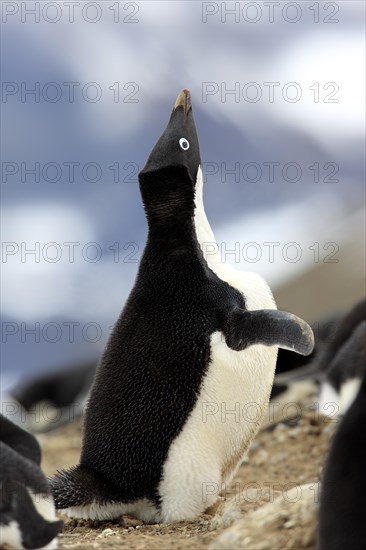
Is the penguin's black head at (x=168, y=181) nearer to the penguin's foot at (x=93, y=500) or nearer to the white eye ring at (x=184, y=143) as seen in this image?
the white eye ring at (x=184, y=143)

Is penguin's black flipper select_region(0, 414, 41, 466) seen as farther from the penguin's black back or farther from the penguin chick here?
the penguin chick

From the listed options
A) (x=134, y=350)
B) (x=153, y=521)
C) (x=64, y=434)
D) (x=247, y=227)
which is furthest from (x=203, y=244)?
(x=247, y=227)

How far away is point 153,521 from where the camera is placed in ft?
10.6

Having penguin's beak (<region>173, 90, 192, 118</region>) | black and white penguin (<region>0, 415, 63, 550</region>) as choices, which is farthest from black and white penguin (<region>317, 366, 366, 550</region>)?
penguin's beak (<region>173, 90, 192, 118</region>)

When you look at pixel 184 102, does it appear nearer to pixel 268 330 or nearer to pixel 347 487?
pixel 268 330

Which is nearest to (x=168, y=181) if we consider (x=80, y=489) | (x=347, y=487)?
(x=80, y=489)

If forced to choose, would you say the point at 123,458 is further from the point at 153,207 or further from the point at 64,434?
the point at 64,434

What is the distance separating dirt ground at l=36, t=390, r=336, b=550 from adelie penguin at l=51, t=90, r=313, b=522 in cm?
11

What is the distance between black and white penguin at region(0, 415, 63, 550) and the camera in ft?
7.34

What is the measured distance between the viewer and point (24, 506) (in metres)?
2.25

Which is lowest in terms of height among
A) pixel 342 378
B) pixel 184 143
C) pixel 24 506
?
pixel 342 378

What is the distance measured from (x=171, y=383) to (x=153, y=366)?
9 cm

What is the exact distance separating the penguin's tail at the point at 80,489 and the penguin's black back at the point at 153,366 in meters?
0.03

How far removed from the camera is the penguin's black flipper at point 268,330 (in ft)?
10.0
